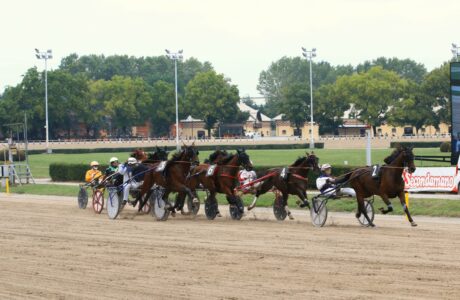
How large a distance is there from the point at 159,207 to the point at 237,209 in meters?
1.90

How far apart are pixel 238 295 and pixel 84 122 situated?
10351cm

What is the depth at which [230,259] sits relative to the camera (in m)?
13.9

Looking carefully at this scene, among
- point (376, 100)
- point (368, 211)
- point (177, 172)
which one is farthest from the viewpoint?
point (376, 100)

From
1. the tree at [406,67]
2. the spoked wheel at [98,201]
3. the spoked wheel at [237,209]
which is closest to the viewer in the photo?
the spoked wheel at [237,209]

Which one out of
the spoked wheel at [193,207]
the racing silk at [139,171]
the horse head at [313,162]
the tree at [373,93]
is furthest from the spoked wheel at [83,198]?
the tree at [373,93]

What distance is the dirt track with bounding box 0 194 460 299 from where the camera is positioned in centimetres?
1096

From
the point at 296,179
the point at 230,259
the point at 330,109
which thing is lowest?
the point at 230,259

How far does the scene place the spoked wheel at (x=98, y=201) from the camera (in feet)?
80.5

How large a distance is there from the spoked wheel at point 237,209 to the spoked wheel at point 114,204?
299cm

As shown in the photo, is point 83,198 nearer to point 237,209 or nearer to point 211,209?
point 211,209

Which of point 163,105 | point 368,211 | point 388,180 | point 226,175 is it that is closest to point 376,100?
point 163,105

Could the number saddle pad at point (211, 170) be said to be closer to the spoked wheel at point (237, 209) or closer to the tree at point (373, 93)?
the spoked wheel at point (237, 209)

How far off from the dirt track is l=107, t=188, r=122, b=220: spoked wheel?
1103 mm

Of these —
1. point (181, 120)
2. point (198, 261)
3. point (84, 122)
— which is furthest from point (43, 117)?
point (198, 261)
